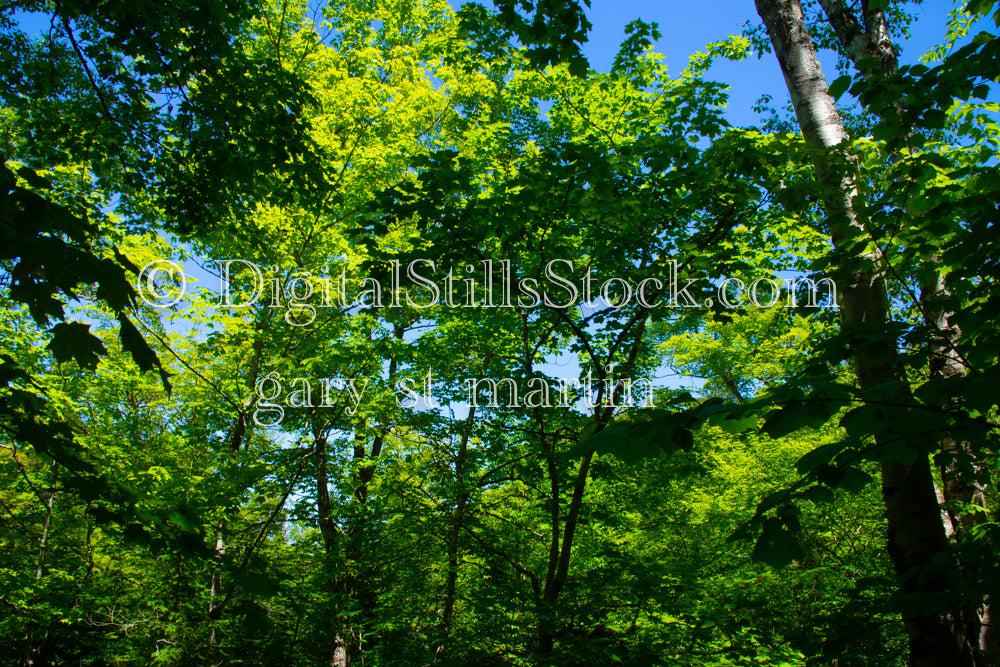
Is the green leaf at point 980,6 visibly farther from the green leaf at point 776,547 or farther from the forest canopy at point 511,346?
the green leaf at point 776,547

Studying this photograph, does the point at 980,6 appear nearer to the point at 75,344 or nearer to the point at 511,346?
the point at 75,344

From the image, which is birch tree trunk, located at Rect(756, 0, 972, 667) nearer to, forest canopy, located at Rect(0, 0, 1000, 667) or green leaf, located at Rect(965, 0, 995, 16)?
forest canopy, located at Rect(0, 0, 1000, 667)

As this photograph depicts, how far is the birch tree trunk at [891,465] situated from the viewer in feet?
7.27

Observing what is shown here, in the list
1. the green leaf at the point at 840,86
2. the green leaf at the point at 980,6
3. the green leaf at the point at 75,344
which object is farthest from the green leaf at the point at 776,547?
the green leaf at the point at 980,6

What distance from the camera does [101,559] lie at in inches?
309

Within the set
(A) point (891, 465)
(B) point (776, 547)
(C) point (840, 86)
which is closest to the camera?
(B) point (776, 547)

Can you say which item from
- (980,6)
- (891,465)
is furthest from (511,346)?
(980,6)

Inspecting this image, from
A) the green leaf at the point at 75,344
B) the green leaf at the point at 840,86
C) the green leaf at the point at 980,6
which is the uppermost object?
the green leaf at the point at 980,6

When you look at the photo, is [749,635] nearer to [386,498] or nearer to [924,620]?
[924,620]

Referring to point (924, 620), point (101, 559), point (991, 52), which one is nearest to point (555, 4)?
point (991, 52)

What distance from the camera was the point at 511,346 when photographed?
5844 millimetres

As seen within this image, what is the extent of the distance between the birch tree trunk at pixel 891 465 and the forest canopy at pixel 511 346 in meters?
0.02

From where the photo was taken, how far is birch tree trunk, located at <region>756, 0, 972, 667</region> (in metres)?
2.22

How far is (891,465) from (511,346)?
377 cm
